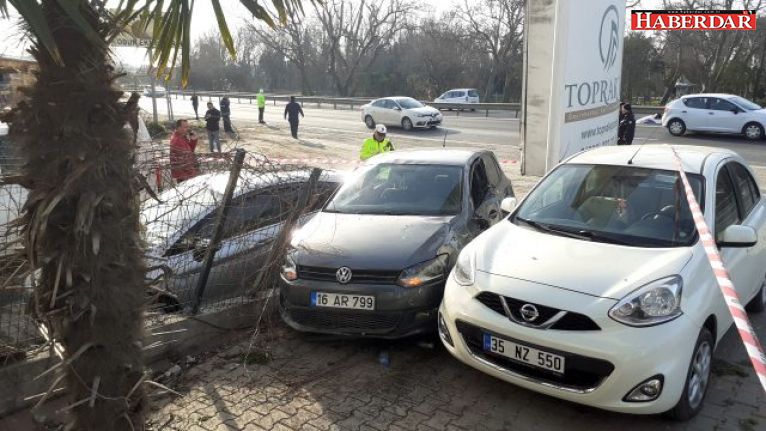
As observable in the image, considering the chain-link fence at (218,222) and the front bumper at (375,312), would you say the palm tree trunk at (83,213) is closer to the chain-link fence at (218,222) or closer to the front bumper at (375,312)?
the chain-link fence at (218,222)

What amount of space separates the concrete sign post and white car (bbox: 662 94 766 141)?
11292 mm

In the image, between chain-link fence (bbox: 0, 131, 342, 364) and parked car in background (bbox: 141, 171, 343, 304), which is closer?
chain-link fence (bbox: 0, 131, 342, 364)

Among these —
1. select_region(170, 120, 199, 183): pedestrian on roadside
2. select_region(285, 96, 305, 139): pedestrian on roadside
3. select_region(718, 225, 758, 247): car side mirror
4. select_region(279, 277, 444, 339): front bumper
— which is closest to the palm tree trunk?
select_region(170, 120, 199, 183): pedestrian on roadside

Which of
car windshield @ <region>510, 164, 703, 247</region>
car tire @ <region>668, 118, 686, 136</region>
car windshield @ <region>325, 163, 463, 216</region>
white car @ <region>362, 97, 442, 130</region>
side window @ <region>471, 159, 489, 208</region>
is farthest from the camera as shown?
white car @ <region>362, 97, 442, 130</region>

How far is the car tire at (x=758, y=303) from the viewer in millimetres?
5129

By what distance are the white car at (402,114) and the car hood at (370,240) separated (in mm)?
20425

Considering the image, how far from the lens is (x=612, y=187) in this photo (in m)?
4.67

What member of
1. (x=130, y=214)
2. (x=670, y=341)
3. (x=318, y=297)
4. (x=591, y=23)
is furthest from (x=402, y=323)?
(x=591, y=23)

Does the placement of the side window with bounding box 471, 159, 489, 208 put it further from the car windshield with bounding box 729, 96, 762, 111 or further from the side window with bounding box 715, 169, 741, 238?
the car windshield with bounding box 729, 96, 762, 111

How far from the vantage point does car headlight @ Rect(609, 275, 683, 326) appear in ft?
11.0

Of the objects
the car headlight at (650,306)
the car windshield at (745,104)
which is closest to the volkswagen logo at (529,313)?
the car headlight at (650,306)

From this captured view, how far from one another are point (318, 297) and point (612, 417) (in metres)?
2.17

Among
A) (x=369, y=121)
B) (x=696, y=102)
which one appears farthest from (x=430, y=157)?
(x=369, y=121)

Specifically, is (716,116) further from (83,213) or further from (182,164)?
(83,213)
